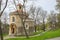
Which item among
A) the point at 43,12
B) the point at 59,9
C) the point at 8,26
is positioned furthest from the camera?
the point at 43,12

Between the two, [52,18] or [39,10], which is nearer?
[39,10]

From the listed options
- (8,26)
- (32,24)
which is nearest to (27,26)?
(32,24)

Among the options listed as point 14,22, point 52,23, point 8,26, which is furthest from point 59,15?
point 52,23

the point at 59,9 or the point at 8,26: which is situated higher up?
the point at 59,9

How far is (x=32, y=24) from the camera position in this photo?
4406 centimetres

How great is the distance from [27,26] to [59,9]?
12.2 meters

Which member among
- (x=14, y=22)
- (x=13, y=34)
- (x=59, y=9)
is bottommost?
(x=13, y=34)

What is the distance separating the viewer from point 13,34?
39812 millimetres

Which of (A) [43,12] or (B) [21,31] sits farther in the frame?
(A) [43,12]

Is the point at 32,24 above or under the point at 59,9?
under

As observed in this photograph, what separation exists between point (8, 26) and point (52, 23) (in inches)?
574

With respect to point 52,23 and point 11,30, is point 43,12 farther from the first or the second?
point 11,30

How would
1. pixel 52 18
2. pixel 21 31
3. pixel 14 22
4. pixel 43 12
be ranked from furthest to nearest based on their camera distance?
pixel 52 18
pixel 43 12
pixel 14 22
pixel 21 31

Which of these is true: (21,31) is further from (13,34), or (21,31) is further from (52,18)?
(52,18)
